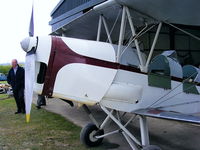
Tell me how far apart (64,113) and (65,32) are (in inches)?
101

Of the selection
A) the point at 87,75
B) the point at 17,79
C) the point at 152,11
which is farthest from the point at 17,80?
the point at 152,11

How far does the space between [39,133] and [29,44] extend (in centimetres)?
245

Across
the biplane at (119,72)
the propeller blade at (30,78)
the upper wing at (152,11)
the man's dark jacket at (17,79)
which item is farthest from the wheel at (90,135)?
the man's dark jacket at (17,79)

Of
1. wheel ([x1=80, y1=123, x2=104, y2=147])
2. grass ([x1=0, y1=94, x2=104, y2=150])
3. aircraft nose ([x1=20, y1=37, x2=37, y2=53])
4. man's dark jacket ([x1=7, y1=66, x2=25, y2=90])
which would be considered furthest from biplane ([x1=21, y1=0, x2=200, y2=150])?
man's dark jacket ([x1=7, y1=66, x2=25, y2=90])

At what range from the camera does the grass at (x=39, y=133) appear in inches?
182

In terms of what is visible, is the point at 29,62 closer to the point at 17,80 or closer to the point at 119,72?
the point at 119,72

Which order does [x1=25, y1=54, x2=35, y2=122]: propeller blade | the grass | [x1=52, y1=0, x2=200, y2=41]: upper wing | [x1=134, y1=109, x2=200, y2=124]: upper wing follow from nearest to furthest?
[x1=134, y1=109, x2=200, y2=124]: upper wing < [x1=25, y1=54, x2=35, y2=122]: propeller blade < [x1=52, y1=0, x2=200, y2=41]: upper wing < the grass

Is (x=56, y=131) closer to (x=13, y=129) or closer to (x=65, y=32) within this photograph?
(x=13, y=129)

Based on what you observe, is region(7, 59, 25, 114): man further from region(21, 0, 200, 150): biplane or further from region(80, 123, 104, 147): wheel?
region(21, 0, 200, 150): biplane

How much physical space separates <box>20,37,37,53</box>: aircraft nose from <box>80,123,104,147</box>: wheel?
1.73 m

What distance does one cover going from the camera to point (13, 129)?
587 cm

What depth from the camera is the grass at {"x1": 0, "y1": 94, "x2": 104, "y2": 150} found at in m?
4.62

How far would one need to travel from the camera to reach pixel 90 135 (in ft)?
15.0

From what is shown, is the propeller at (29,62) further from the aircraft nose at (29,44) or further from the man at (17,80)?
the man at (17,80)
